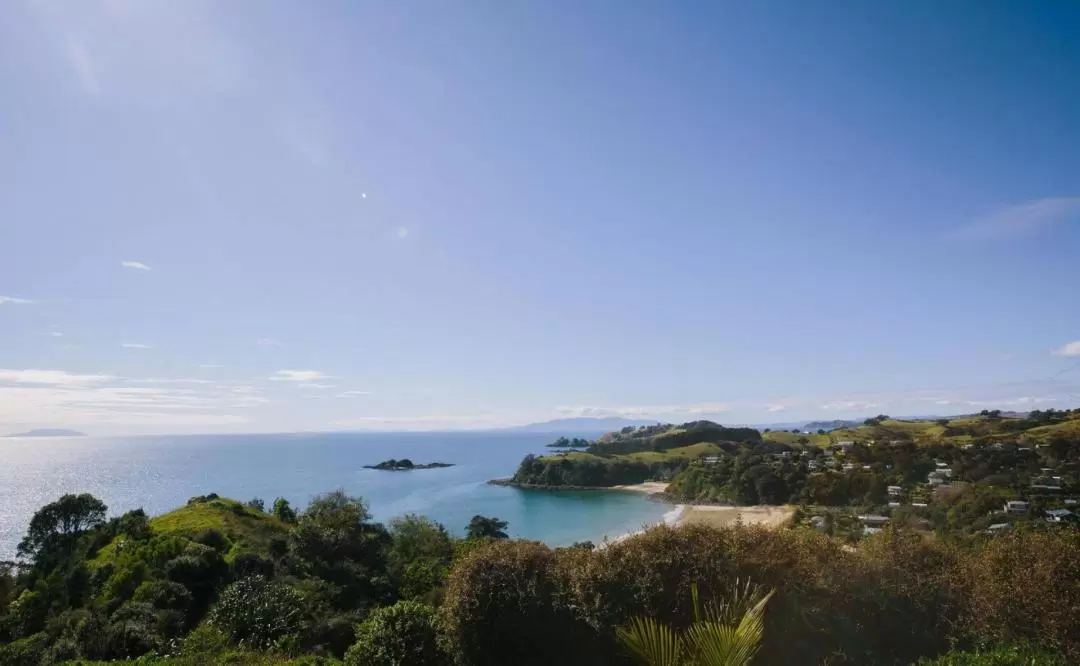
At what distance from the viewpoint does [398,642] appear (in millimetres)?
10484

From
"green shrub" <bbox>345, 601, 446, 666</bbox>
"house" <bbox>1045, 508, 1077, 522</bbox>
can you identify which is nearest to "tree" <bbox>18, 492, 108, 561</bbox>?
"green shrub" <bbox>345, 601, 446, 666</bbox>

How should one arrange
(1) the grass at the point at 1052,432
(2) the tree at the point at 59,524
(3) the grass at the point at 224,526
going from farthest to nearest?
(1) the grass at the point at 1052,432 → (2) the tree at the point at 59,524 → (3) the grass at the point at 224,526

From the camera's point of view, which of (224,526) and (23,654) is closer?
(23,654)

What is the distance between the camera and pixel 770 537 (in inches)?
448

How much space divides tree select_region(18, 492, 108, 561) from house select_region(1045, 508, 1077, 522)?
58.6m

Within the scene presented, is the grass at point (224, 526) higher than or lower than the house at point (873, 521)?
higher

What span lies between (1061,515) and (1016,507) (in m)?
2.20

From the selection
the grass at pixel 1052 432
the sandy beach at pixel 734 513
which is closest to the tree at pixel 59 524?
the sandy beach at pixel 734 513

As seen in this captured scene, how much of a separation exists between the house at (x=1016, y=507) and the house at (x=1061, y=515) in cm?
113

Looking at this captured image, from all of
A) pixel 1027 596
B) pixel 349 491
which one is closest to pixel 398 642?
pixel 1027 596

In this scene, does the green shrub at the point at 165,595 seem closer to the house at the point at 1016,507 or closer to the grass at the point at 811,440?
the house at the point at 1016,507

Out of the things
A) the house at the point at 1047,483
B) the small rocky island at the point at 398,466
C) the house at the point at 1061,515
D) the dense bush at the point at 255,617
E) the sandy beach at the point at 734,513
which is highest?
the dense bush at the point at 255,617

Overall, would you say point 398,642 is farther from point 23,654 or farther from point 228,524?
point 228,524

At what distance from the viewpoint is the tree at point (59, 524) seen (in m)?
34.0
